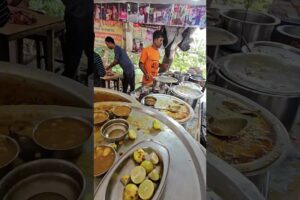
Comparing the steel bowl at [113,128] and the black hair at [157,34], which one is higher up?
the black hair at [157,34]

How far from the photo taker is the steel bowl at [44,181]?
2.36 feet

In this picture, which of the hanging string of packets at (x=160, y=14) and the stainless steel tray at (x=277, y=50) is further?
the stainless steel tray at (x=277, y=50)

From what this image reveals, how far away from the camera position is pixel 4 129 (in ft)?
2.39

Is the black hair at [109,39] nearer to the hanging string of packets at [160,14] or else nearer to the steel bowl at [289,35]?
the hanging string of packets at [160,14]

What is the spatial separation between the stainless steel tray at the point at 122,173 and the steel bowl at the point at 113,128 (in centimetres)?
4

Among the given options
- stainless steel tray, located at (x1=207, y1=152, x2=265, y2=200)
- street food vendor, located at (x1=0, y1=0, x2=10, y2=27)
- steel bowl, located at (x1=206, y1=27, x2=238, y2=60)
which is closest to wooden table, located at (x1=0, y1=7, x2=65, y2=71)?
street food vendor, located at (x1=0, y1=0, x2=10, y2=27)

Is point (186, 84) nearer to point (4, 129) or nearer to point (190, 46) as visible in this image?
point (190, 46)

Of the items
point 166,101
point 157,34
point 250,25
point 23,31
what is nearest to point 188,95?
point 166,101

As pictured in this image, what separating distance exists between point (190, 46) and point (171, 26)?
62 millimetres

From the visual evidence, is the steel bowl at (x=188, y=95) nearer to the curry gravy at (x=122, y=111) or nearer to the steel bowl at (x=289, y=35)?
the curry gravy at (x=122, y=111)

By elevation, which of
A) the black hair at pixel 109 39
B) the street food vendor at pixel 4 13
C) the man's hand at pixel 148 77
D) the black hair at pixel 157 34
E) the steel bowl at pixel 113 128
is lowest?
the steel bowl at pixel 113 128

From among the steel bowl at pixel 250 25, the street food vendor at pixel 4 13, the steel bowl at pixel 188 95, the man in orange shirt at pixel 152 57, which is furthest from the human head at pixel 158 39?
the street food vendor at pixel 4 13

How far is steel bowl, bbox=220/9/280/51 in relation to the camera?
806 mm

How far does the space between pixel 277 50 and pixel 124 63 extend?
435 mm
